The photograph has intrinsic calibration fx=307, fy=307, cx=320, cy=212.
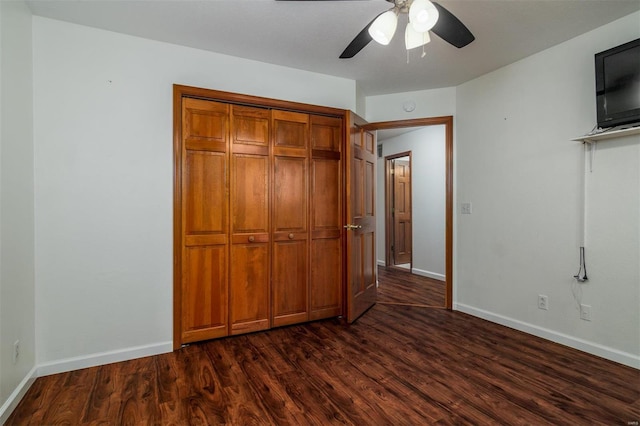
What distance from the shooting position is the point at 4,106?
1.81m

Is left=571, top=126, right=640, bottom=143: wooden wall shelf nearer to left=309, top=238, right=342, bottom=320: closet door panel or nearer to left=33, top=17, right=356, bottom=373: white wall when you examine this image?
left=309, top=238, right=342, bottom=320: closet door panel

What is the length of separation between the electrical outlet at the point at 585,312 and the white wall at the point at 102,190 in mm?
3412

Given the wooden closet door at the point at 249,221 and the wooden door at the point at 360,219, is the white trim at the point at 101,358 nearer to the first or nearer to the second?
the wooden closet door at the point at 249,221

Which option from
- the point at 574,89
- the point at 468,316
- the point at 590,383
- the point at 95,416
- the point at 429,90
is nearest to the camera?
the point at 95,416

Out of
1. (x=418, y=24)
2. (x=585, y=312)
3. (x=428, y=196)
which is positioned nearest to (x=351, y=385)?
(x=585, y=312)

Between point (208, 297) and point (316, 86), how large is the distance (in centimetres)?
233

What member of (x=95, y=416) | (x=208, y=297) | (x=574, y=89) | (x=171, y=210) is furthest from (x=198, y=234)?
(x=574, y=89)

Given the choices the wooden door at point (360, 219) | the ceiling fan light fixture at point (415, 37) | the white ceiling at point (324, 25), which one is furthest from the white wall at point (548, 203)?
the ceiling fan light fixture at point (415, 37)

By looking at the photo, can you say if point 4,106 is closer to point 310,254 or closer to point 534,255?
point 310,254

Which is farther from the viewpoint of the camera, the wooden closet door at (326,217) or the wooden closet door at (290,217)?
the wooden closet door at (326,217)

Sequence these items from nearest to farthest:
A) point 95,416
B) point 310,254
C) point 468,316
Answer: point 95,416, point 310,254, point 468,316

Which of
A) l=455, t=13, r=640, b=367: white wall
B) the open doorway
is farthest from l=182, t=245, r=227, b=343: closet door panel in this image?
the open doorway

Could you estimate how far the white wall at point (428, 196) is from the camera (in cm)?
495

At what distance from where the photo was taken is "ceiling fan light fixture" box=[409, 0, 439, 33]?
153 cm
